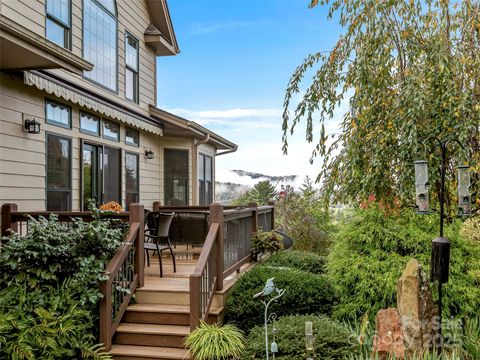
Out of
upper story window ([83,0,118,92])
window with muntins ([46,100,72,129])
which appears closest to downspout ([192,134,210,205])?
upper story window ([83,0,118,92])

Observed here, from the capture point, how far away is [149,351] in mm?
5082

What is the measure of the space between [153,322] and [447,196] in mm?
4354

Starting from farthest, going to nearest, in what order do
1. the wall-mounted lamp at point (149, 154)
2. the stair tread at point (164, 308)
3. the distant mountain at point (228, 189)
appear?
the distant mountain at point (228, 189) → the wall-mounted lamp at point (149, 154) → the stair tread at point (164, 308)

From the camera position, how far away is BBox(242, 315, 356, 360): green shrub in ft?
15.1

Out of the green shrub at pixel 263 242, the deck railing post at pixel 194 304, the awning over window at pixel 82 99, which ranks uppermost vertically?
the awning over window at pixel 82 99

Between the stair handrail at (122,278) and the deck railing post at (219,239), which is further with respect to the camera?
the deck railing post at (219,239)

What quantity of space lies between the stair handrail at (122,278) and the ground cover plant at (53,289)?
0.11 metres

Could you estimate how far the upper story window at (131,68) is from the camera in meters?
9.52

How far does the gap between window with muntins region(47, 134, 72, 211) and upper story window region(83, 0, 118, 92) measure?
59.4 inches

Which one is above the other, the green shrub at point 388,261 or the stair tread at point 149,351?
the green shrub at point 388,261

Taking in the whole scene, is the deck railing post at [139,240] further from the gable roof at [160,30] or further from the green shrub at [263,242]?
the gable roof at [160,30]

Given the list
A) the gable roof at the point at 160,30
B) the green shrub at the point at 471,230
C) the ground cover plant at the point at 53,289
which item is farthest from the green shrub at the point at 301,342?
the gable roof at the point at 160,30

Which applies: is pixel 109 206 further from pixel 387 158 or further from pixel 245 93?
pixel 245 93

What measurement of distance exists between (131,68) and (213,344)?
6904 mm
